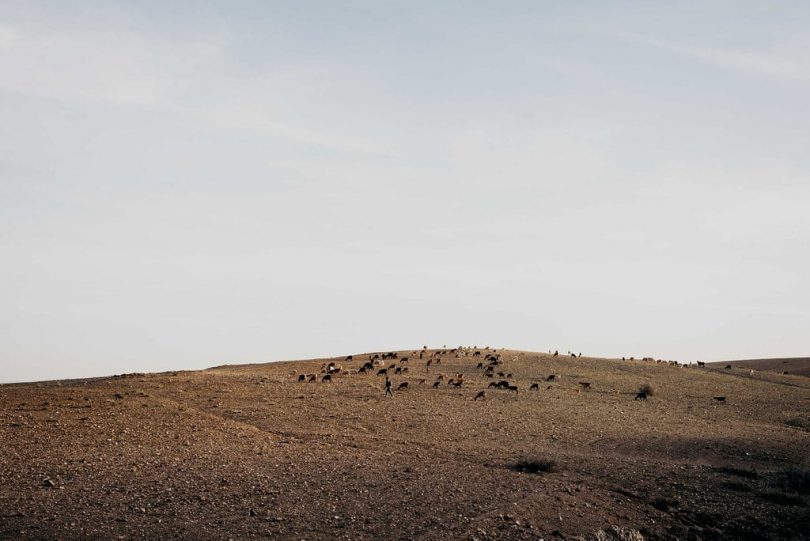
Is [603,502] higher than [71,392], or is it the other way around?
[71,392]

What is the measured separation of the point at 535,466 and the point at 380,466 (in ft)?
16.5

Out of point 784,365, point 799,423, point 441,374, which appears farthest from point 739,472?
point 784,365

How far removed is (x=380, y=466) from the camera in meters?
23.5

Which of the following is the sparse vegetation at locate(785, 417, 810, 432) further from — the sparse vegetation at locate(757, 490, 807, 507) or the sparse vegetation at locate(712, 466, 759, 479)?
the sparse vegetation at locate(757, 490, 807, 507)

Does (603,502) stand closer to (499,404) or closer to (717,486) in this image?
(717,486)

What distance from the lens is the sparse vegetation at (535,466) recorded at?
78.1 ft

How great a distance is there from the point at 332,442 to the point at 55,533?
40.5 feet

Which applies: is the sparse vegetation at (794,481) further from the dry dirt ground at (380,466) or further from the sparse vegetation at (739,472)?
the sparse vegetation at (739,472)

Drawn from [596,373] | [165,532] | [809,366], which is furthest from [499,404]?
[809,366]

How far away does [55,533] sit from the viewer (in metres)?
17.1

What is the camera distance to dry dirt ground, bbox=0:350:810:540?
1855 cm

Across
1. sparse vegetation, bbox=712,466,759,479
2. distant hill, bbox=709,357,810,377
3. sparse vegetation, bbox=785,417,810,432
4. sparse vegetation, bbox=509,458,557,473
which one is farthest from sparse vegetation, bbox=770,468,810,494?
distant hill, bbox=709,357,810,377

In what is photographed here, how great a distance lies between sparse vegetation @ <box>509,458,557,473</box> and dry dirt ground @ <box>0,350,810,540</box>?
0.20 meters

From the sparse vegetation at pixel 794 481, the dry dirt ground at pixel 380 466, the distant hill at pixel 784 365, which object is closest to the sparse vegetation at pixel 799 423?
the dry dirt ground at pixel 380 466
